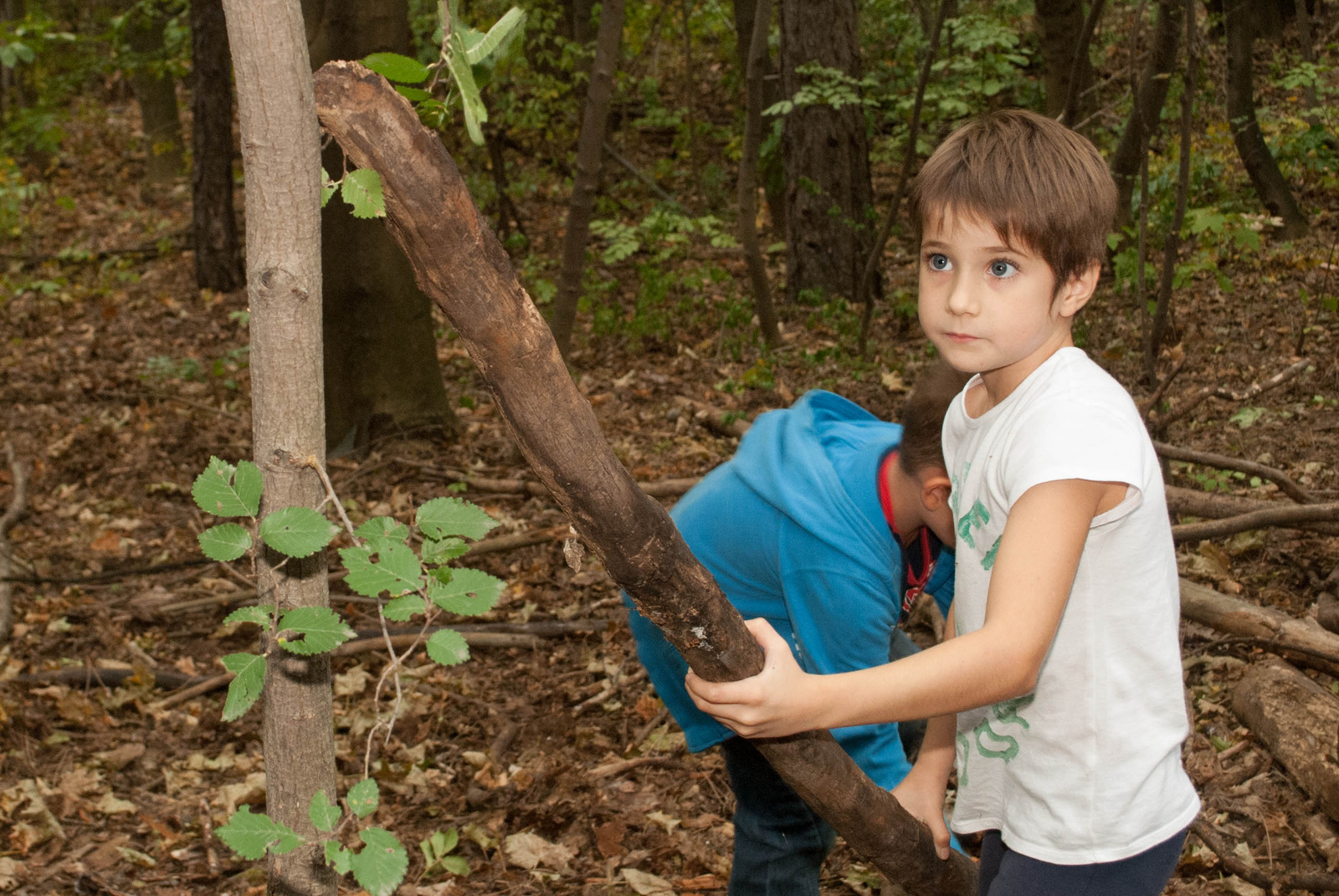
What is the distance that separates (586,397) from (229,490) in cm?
475

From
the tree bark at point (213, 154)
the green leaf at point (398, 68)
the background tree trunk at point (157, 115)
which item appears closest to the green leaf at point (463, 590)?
the green leaf at point (398, 68)

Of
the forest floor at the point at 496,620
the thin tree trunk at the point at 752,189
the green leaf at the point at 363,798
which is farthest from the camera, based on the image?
the thin tree trunk at the point at 752,189

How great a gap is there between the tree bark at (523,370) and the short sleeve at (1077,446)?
467 mm

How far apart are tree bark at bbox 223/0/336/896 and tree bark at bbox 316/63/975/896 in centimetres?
9

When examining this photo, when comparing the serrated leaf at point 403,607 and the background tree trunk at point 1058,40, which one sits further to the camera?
the background tree trunk at point 1058,40

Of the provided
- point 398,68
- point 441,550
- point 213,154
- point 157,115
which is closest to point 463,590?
point 441,550

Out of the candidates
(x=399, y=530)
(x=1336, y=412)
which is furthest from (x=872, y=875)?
(x=1336, y=412)

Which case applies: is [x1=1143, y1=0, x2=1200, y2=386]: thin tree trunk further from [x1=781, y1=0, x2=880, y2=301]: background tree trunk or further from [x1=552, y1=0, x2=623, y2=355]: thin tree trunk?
[x1=552, y1=0, x2=623, y2=355]: thin tree trunk

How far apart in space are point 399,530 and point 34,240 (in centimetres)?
1131

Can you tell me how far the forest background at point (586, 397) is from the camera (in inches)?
122

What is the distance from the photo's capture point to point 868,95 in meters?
7.10

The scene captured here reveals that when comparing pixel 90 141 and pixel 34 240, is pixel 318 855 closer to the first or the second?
pixel 34 240

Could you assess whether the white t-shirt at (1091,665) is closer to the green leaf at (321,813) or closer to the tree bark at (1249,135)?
the green leaf at (321,813)

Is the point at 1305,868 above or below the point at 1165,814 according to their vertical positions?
below
